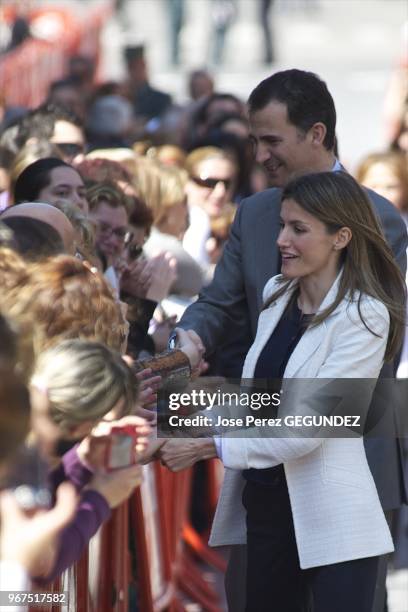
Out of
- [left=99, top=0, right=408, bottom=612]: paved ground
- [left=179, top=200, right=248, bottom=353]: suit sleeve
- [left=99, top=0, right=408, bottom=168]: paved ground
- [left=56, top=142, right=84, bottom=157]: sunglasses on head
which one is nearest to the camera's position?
[left=179, top=200, right=248, bottom=353]: suit sleeve

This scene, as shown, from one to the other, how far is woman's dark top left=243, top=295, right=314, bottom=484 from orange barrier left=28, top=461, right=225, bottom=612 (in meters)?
0.60

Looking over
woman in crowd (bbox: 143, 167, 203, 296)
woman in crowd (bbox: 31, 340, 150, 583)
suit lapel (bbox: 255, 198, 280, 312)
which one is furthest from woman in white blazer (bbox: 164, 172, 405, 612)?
woman in crowd (bbox: 143, 167, 203, 296)

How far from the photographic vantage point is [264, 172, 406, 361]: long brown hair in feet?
15.4

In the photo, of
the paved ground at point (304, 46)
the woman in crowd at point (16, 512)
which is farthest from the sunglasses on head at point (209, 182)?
the paved ground at point (304, 46)

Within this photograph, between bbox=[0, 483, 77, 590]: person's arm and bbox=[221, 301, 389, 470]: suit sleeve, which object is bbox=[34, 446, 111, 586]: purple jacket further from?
bbox=[221, 301, 389, 470]: suit sleeve

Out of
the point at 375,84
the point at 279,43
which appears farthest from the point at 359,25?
the point at 375,84

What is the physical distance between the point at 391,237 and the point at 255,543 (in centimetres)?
113

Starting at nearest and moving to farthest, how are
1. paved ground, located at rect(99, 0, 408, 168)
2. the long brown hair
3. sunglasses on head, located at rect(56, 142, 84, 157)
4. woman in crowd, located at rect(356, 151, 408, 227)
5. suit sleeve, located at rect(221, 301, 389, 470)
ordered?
suit sleeve, located at rect(221, 301, 389, 470) < the long brown hair < sunglasses on head, located at rect(56, 142, 84, 157) < woman in crowd, located at rect(356, 151, 408, 227) < paved ground, located at rect(99, 0, 408, 168)

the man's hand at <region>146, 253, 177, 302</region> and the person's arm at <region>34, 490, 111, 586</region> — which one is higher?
the man's hand at <region>146, 253, 177, 302</region>

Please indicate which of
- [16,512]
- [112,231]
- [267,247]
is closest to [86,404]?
[16,512]

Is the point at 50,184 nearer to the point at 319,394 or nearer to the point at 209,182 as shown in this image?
the point at 319,394

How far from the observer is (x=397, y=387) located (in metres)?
5.08

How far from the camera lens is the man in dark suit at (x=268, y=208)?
5250mm

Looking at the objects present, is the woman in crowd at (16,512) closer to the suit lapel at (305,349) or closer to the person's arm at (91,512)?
the person's arm at (91,512)
